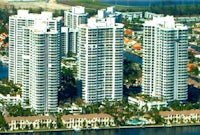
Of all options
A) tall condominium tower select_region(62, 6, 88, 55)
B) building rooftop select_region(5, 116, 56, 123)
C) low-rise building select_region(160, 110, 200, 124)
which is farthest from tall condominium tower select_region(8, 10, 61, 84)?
low-rise building select_region(160, 110, 200, 124)

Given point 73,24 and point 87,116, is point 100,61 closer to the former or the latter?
point 87,116

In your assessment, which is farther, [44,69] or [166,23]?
[166,23]

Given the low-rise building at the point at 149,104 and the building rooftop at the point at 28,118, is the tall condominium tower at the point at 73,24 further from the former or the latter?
the building rooftop at the point at 28,118

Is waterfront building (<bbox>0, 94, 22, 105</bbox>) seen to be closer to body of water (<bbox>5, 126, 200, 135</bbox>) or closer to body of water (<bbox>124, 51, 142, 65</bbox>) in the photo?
body of water (<bbox>5, 126, 200, 135</bbox>)

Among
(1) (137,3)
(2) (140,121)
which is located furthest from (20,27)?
(1) (137,3)

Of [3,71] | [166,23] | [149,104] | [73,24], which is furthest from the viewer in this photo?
[73,24]

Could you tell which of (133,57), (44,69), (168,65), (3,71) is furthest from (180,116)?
(133,57)
